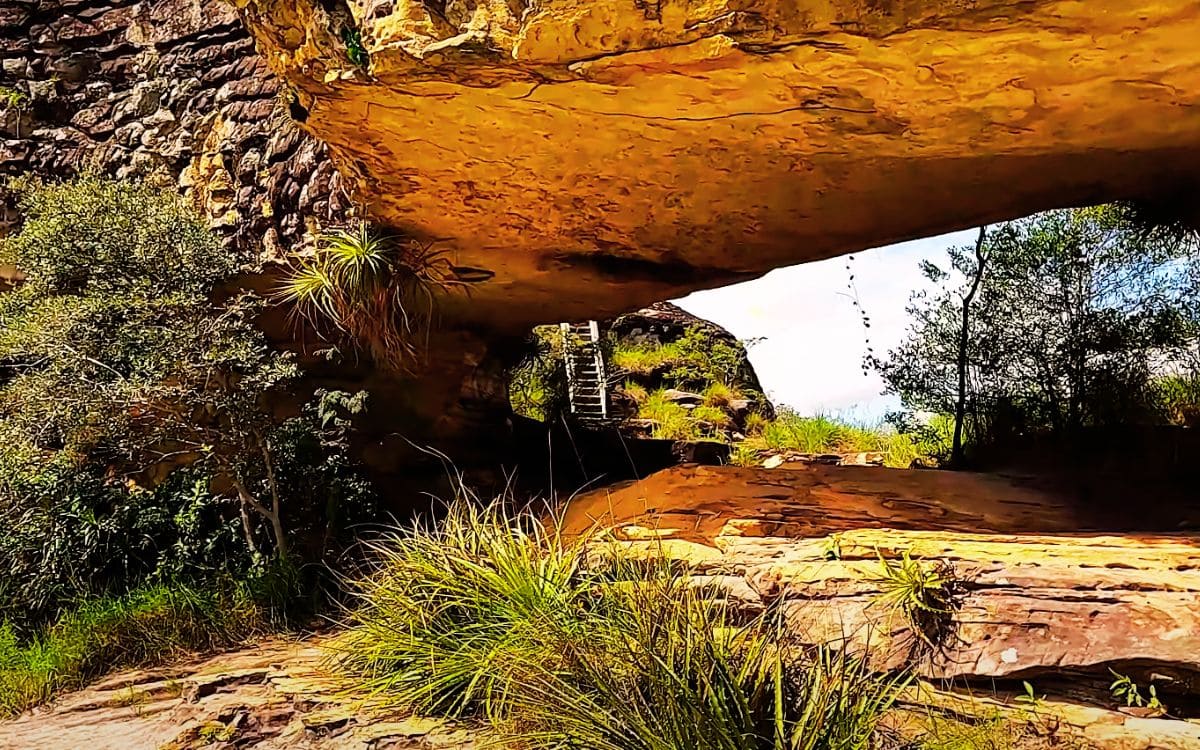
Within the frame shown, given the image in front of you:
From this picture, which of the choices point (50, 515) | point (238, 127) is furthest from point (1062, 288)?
point (50, 515)

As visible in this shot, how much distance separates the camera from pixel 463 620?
151 inches

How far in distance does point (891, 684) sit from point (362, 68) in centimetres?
316

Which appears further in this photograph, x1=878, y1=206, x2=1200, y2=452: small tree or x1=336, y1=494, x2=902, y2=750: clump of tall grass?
x1=878, y1=206, x2=1200, y2=452: small tree

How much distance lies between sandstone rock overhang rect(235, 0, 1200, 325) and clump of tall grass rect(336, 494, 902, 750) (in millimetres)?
1972

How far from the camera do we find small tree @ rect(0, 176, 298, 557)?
4629 millimetres

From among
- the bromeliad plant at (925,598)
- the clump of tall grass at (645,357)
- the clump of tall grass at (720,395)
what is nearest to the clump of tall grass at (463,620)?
the bromeliad plant at (925,598)

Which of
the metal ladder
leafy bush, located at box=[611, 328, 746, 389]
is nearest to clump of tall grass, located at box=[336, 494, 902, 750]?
the metal ladder

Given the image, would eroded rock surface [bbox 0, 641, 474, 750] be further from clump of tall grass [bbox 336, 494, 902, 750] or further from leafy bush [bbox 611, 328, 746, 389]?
leafy bush [bbox 611, 328, 746, 389]

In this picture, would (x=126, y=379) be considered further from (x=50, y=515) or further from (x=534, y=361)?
(x=534, y=361)

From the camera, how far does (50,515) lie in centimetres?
531

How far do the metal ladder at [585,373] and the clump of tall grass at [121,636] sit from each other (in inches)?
204

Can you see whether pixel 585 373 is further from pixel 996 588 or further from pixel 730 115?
pixel 996 588

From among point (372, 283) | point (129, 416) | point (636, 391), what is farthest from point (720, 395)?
point (129, 416)

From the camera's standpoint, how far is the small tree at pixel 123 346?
4.63 m
